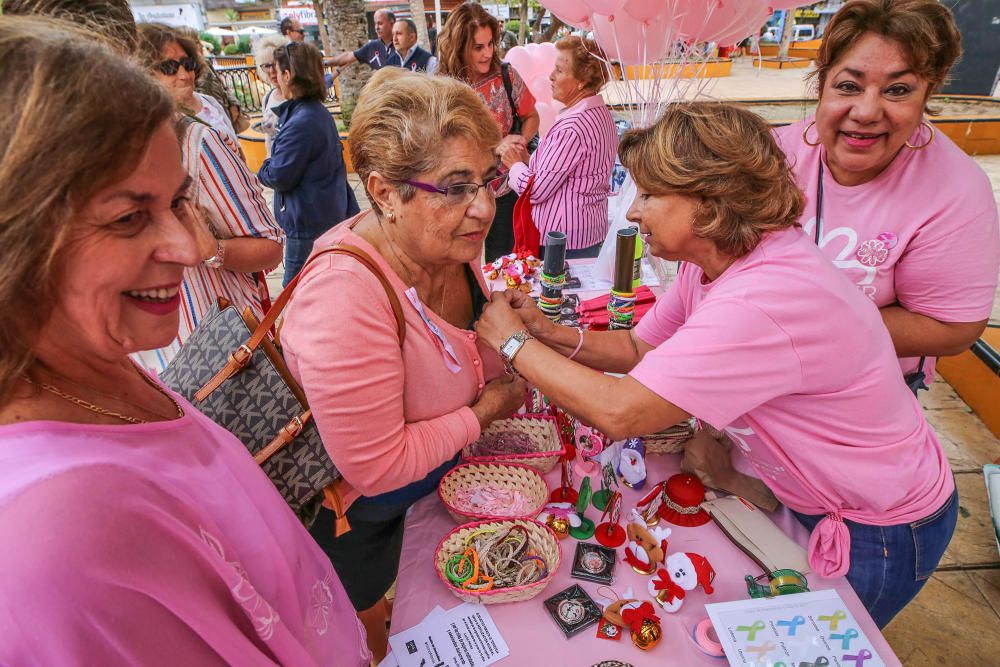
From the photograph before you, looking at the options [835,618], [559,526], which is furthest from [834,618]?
[559,526]

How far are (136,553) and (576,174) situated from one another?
3.27 metres

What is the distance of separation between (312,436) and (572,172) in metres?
2.63

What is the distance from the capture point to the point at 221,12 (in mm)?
47625

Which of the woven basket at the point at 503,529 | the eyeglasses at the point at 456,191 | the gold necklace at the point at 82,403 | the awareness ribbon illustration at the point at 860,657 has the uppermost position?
the eyeglasses at the point at 456,191

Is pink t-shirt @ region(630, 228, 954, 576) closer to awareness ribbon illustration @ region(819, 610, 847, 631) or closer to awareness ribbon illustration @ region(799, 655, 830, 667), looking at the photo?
awareness ribbon illustration @ region(819, 610, 847, 631)

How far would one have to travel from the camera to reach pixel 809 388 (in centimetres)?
130

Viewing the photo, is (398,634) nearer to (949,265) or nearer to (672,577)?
(672,577)

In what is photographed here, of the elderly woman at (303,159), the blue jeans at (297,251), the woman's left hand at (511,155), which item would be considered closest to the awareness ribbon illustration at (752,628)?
the elderly woman at (303,159)

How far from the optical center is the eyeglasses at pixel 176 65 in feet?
8.78

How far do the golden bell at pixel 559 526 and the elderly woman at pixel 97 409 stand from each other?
817 mm

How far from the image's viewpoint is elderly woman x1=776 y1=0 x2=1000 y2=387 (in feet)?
5.63

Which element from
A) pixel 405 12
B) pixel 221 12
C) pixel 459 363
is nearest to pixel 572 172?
pixel 459 363

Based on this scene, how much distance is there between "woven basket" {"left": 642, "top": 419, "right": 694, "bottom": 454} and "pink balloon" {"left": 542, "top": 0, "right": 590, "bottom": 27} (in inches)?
102

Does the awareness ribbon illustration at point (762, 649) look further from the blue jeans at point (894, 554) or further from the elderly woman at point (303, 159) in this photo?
the elderly woman at point (303, 159)
